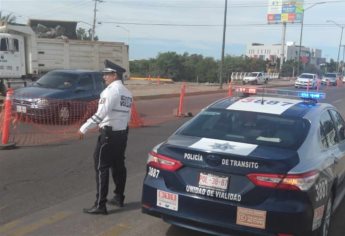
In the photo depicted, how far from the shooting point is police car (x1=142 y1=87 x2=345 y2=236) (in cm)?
432

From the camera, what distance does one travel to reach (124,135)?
19.6ft

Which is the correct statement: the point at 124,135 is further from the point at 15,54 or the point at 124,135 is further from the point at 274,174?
the point at 15,54

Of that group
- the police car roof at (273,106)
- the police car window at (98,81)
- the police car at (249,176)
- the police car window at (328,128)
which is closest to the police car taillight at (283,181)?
the police car at (249,176)

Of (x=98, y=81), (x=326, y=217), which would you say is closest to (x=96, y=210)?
(x=326, y=217)

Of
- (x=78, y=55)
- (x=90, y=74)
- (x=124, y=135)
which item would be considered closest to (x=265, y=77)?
(x=78, y=55)

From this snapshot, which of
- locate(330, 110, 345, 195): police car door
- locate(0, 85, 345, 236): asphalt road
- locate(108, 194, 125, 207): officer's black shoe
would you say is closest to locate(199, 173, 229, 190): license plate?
locate(0, 85, 345, 236): asphalt road

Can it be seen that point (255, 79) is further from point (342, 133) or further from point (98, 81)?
point (342, 133)

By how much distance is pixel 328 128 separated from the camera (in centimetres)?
571

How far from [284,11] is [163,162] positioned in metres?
109

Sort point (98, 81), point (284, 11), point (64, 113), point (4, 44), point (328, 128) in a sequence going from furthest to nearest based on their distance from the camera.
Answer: point (284, 11)
point (4, 44)
point (98, 81)
point (64, 113)
point (328, 128)

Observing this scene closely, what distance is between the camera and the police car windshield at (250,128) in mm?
4938

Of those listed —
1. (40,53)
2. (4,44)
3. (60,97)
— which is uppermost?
(4,44)

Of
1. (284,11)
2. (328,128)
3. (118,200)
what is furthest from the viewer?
(284,11)

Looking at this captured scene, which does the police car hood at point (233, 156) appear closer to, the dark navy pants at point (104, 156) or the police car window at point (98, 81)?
the dark navy pants at point (104, 156)
